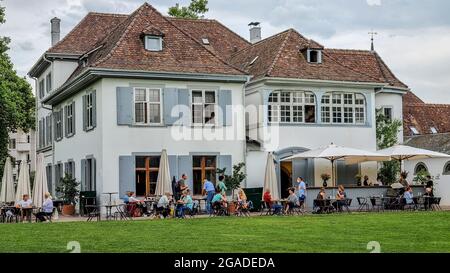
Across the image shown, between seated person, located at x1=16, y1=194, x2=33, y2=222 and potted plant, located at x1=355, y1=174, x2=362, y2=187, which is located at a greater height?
potted plant, located at x1=355, y1=174, x2=362, y2=187

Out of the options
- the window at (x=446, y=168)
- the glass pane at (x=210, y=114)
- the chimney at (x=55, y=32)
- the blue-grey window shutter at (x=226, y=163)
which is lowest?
the window at (x=446, y=168)

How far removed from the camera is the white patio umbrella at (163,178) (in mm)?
25359

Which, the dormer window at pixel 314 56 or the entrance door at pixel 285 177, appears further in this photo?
the dormer window at pixel 314 56

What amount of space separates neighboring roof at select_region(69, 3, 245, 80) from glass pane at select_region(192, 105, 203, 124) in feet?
4.77

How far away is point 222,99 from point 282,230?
1309cm

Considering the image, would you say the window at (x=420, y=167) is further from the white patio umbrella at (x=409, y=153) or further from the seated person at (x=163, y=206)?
the seated person at (x=163, y=206)

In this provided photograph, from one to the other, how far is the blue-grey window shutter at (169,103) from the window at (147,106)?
9.1 inches

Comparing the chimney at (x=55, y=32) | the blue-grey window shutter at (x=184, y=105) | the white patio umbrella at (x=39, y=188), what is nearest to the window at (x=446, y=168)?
the blue-grey window shutter at (x=184, y=105)

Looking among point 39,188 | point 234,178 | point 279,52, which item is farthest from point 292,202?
point 279,52

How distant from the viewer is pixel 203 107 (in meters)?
28.8

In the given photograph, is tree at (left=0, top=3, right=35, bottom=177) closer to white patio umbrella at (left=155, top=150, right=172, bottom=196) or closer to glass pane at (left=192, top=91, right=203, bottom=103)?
glass pane at (left=192, top=91, right=203, bottom=103)

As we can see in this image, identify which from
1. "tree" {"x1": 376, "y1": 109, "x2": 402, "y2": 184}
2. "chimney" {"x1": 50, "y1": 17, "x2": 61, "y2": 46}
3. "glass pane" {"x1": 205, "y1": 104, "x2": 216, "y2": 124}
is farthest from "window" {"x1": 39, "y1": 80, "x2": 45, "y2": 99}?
"tree" {"x1": 376, "y1": 109, "x2": 402, "y2": 184}

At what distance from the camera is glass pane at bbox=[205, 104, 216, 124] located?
28.9 meters
